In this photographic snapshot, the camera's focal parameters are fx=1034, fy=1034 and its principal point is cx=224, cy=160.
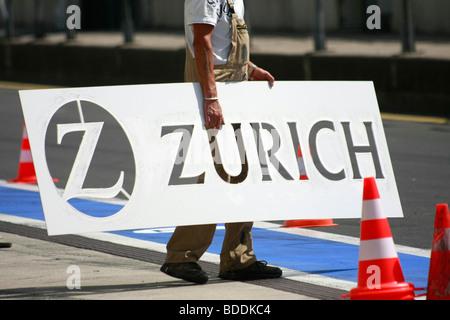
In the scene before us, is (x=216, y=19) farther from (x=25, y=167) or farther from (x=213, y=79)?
(x=25, y=167)

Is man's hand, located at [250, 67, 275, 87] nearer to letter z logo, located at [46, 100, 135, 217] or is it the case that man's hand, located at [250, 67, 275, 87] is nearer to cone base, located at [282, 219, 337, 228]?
letter z logo, located at [46, 100, 135, 217]

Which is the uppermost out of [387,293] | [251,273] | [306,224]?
[387,293]

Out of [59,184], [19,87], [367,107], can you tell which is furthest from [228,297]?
[19,87]

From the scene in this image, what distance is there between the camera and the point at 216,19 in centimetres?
641

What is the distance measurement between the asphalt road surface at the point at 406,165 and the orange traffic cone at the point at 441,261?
2150 mm

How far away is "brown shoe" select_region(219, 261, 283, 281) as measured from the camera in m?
6.60

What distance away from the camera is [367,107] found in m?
7.23

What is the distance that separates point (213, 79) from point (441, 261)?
1798mm

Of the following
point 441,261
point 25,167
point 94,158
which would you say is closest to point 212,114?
point 441,261

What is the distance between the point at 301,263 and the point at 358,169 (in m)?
0.79

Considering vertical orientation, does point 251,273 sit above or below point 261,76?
below

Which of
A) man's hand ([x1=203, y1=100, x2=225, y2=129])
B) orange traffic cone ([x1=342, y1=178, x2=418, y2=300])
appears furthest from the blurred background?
orange traffic cone ([x1=342, y1=178, x2=418, y2=300])

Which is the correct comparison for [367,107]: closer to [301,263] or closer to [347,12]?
[301,263]

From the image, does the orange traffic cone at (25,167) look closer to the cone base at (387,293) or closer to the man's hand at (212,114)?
the man's hand at (212,114)
